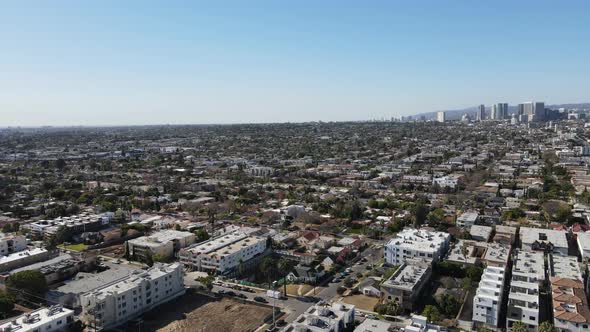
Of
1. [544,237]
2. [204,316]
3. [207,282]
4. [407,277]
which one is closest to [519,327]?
[407,277]

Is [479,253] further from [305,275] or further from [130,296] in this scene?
[130,296]

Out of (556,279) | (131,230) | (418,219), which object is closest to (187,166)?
(131,230)

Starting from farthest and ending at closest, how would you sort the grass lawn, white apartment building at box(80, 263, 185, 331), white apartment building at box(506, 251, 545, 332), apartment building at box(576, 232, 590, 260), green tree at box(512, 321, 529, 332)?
the grass lawn
apartment building at box(576, 232, 590, 260)
white apartment building at box(80, 263, 185, 331)
white apartment building at box(506, 251, 545, 332)
green tree at box(512, 321, 529, 332)

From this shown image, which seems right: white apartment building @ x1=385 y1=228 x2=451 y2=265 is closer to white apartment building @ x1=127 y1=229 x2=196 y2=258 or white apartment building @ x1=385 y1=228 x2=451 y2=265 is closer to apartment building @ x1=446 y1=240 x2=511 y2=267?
apartment building @ x1=446 y1=240 x2=511 y2=267

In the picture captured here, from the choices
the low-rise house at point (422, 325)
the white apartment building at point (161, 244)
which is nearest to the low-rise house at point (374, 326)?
the low-rise house at point (422, 325)

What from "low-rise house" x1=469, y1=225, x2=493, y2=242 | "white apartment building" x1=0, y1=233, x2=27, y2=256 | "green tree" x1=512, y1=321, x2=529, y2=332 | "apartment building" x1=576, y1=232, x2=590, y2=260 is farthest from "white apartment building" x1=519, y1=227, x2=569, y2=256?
"white apartment building" x1=0, y1=233, x2=27, y2=256

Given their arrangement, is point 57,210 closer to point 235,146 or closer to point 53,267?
point 53,267
